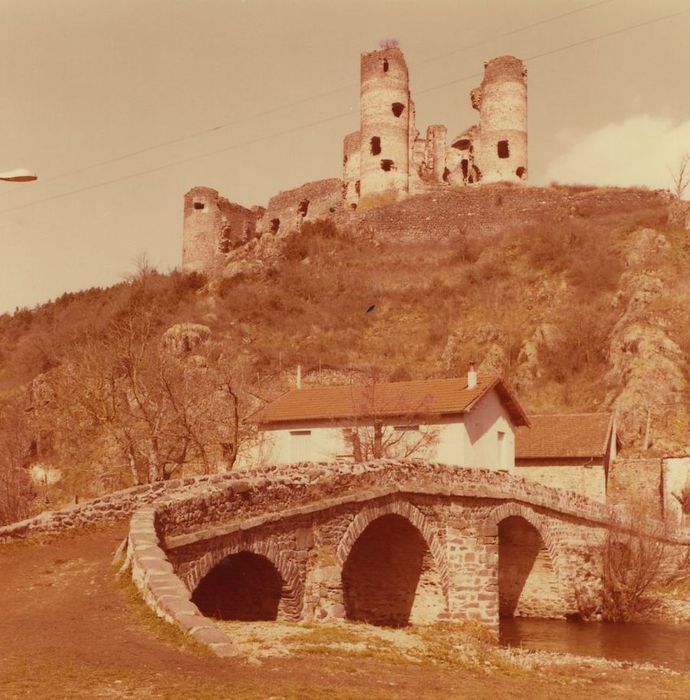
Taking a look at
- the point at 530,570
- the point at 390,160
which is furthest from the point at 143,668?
the point at 390,160

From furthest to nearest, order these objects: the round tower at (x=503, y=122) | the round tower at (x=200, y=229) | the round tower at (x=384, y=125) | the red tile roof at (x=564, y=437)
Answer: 1. the round tower at (x=200, y=229)
2. the round tower at (x=503, y=122)
3. the round tower at (x=384, y=125)
4. the red tile roof at (x=564, y=437)

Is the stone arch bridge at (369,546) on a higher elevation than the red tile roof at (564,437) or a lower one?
lower

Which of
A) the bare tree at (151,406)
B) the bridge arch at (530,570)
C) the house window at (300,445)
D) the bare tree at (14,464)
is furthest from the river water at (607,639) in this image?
the bare tree at (14,464)

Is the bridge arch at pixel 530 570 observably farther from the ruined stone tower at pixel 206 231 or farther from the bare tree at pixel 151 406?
the ruined stone tower at pixel 206 231

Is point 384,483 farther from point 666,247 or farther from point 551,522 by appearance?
point 666,247

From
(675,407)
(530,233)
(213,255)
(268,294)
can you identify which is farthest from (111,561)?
(213,255)

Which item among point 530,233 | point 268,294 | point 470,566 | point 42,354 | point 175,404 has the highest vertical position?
point 530,233

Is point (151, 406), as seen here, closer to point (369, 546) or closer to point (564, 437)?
point (369, 546)

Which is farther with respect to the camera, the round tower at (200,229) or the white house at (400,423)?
the round tower at (200,229)

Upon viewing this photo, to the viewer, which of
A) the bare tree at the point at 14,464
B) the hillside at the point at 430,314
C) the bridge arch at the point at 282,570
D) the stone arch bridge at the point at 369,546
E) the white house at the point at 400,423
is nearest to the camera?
the stone arch bridge at the point at 369,546
